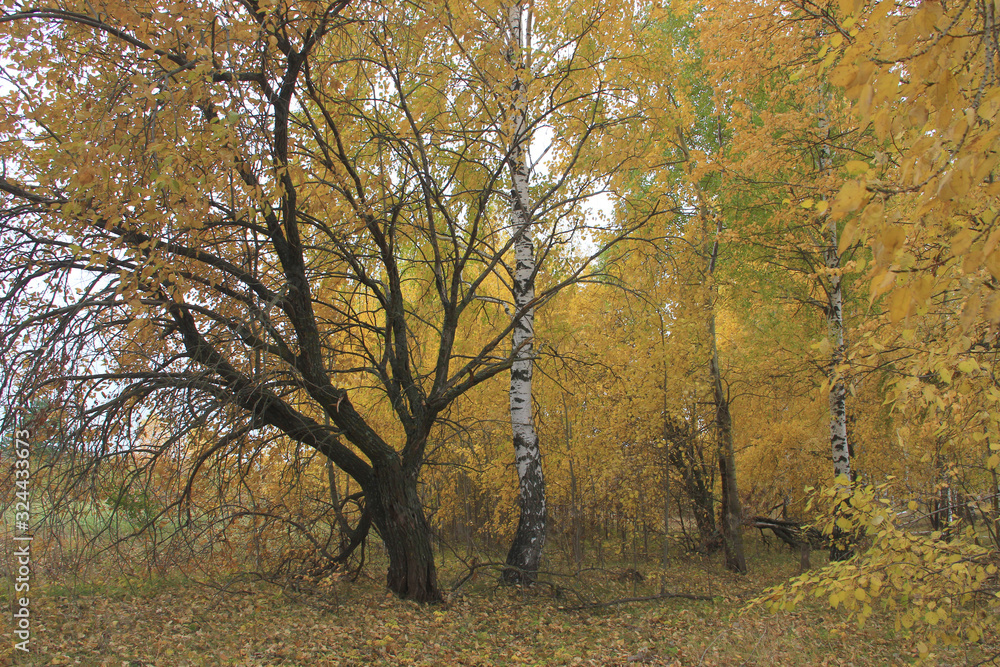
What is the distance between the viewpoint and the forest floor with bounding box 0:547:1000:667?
450 cm

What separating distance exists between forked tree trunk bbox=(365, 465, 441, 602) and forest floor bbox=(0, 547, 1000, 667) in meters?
0.19

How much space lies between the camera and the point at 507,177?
8.95m

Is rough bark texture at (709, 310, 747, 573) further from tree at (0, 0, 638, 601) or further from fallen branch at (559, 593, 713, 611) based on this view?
tree at (0, 0, 638, 601)

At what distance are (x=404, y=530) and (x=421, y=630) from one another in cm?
108

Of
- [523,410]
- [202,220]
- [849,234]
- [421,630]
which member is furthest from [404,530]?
[849,234]

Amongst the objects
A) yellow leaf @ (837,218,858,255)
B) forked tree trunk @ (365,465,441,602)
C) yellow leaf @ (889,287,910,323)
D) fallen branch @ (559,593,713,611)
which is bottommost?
fallen branch @ (559,593,713,611)

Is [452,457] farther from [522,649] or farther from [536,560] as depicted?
[522,649]

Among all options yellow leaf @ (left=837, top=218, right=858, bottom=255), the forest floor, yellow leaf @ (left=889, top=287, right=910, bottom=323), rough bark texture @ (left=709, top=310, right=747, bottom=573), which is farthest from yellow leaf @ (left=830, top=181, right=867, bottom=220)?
rough bark texture @ (left=709, top=310, right=747, bottom=573)

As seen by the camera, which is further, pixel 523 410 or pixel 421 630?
pixel 523 410

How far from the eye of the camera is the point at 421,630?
532 cm

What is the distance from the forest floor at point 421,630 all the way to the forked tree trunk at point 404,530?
7.4 inches

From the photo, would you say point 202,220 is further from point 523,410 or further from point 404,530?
point 523,410

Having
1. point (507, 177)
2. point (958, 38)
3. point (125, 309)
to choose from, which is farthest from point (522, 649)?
point (507, 177)

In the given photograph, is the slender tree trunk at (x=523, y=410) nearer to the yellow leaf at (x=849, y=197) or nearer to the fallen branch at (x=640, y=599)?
the fallen branch at (x=640, y=599)
